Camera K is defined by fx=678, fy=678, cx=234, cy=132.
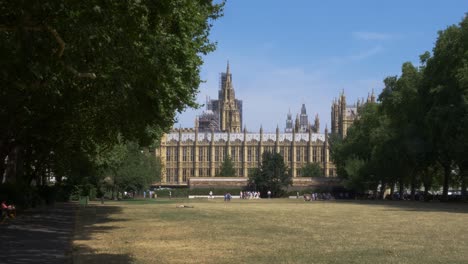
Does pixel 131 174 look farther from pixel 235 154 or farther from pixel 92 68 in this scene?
pixel 235 154

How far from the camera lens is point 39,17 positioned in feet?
39.3

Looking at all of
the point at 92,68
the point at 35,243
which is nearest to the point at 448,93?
the point at 35,243

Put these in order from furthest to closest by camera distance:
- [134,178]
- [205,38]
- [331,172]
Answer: [331,172]
[134,178]
[205,38]

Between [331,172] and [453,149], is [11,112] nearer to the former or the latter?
[453,149]

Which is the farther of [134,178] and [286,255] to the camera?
[134,178]

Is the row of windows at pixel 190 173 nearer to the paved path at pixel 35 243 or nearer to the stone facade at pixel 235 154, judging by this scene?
the stone facade at pixel 235 154

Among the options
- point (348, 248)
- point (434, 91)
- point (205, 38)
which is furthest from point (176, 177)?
point (348, 248)

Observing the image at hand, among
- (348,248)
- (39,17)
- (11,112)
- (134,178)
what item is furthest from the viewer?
(134,178)

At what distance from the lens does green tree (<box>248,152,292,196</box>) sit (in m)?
114

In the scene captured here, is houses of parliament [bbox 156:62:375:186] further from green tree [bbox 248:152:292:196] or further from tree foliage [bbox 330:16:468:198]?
tree foliage [bbox 330:16:468:198]

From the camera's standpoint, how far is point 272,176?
11456cm

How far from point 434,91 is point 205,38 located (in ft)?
104

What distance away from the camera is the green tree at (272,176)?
113625mm

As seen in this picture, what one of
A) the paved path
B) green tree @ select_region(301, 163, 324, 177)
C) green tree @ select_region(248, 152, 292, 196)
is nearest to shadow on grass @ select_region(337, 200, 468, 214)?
the paved path
